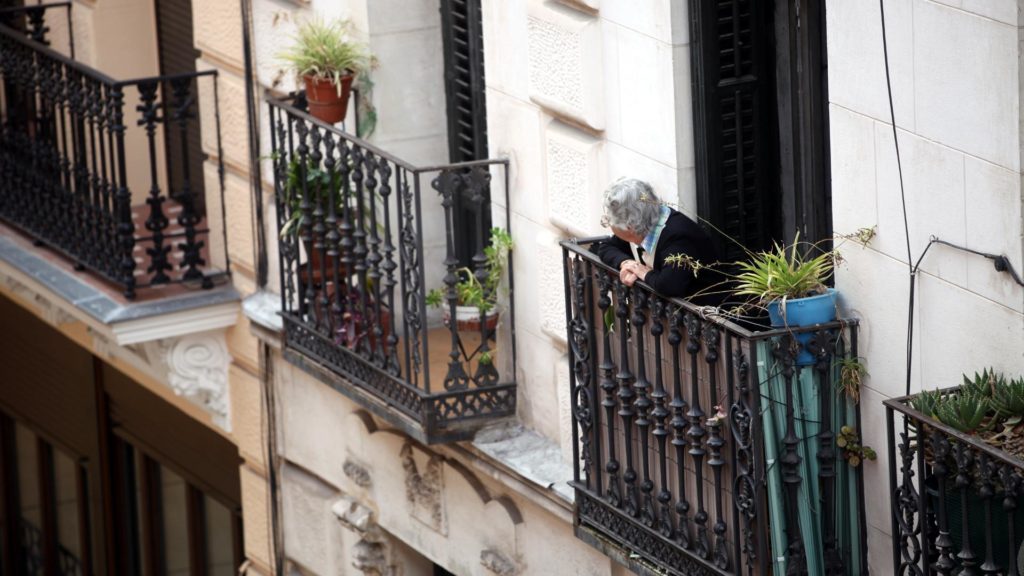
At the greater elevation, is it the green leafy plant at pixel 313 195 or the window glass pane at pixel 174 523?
the green leafy plant at pixel 313 195

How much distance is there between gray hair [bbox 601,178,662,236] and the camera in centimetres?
825

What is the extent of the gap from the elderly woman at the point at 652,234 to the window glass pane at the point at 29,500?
10773 millimetres

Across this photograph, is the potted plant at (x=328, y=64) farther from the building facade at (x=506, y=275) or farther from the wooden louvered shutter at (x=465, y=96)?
the wooden louvered shutter at (x=465, y=96)

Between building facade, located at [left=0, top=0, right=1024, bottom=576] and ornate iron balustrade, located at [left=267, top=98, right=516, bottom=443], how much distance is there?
0.08 ft

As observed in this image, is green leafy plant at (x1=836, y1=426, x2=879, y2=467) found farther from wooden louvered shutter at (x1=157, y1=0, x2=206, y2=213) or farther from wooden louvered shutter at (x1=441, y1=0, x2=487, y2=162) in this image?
wooden louvered shutter at (x1=157, y1=0, x2=206, y2=213)

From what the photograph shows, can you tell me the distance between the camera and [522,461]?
9.88m

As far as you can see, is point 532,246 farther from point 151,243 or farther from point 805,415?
point 151,243

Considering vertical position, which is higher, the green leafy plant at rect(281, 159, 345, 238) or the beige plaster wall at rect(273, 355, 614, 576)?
the green leafy plant at rect(281, 159, 345, 238)

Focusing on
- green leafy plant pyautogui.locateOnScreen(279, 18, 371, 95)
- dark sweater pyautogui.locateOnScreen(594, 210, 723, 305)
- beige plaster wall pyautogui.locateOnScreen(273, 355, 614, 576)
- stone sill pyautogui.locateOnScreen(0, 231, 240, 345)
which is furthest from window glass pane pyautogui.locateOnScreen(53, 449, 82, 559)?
dark sweater pyautogui.locateOnScreen(594, 210, 723, 305)

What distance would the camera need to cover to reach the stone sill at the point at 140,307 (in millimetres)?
12391

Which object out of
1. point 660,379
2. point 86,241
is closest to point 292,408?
point 86,241

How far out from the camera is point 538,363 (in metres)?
10.0

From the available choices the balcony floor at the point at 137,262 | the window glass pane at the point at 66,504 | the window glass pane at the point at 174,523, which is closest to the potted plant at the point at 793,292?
the balcony floor at the point at 137,262

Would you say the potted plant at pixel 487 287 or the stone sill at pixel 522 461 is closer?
the stone sill at pixel 522 461
